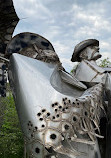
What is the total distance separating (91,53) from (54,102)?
1029mm

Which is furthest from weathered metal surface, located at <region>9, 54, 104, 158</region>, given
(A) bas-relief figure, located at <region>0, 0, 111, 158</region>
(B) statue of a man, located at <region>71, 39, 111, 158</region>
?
(B) statue of a man, located at <region>71, 39, 111, 158</region>

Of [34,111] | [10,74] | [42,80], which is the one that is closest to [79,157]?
[34,111]

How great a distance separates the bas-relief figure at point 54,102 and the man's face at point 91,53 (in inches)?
5.6

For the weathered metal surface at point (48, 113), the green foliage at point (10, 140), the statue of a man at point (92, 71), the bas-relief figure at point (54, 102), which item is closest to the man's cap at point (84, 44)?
the statue of a man at point (92, 71)

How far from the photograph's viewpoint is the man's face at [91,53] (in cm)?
242

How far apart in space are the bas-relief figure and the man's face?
14cm

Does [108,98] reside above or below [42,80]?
below

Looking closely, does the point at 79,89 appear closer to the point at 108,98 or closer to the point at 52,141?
the point at 108,98

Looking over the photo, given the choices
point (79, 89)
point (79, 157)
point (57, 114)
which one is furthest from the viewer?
point (79, 89)

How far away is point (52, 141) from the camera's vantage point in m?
1.45

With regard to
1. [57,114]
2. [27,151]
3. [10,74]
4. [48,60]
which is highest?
[48,60]

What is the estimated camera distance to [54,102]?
160 cm

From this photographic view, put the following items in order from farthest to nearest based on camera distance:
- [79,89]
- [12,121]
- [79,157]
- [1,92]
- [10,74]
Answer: [12,121]
[1,92]
[79,89]
[10,74]
[79,157]

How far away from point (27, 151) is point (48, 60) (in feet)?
2.81
